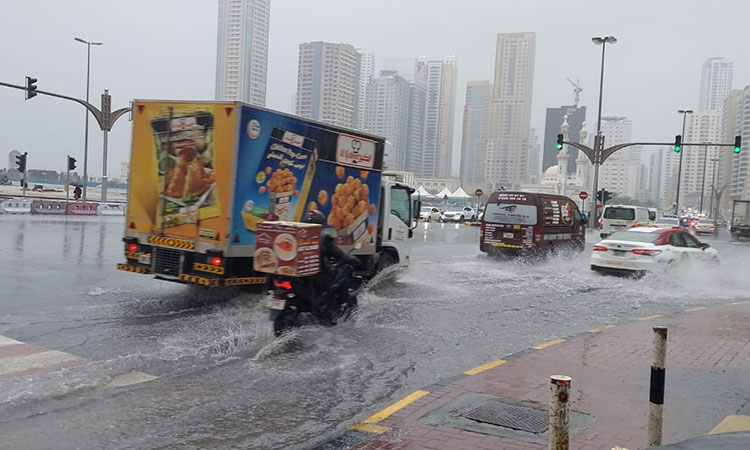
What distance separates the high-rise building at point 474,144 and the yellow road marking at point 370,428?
134m

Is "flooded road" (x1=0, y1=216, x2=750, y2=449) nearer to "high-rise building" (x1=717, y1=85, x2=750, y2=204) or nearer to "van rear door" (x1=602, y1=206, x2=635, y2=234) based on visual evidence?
"van rear door" (x1=602, y1=206, x2=635, y2=234)

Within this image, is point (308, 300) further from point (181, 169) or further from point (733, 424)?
point (733, 424)

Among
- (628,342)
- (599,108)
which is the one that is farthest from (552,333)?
(599,108)

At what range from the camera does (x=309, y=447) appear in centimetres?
460

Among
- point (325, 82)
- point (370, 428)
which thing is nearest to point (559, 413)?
point (370, 428)

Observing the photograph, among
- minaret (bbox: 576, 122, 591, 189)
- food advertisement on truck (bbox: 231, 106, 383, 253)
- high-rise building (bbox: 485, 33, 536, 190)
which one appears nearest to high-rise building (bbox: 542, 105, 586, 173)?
high-rise building (bbox: 485, 33, 536, 190)

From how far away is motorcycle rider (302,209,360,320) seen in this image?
8125 millimetres

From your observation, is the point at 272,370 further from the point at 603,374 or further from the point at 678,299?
the point at 678,299

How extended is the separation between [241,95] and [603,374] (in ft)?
170

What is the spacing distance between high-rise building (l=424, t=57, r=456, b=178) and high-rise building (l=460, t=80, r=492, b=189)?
1158 centimetres

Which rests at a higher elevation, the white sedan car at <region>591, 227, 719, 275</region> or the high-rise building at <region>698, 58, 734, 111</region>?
the high-rise building at <region>698, 58, 734, 111</region>

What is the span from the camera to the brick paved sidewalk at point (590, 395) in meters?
4.79

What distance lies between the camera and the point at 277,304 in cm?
764

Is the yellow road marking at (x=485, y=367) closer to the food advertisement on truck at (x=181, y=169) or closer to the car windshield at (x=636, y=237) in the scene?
the food advertisement on truck at (x=181, y=169)
